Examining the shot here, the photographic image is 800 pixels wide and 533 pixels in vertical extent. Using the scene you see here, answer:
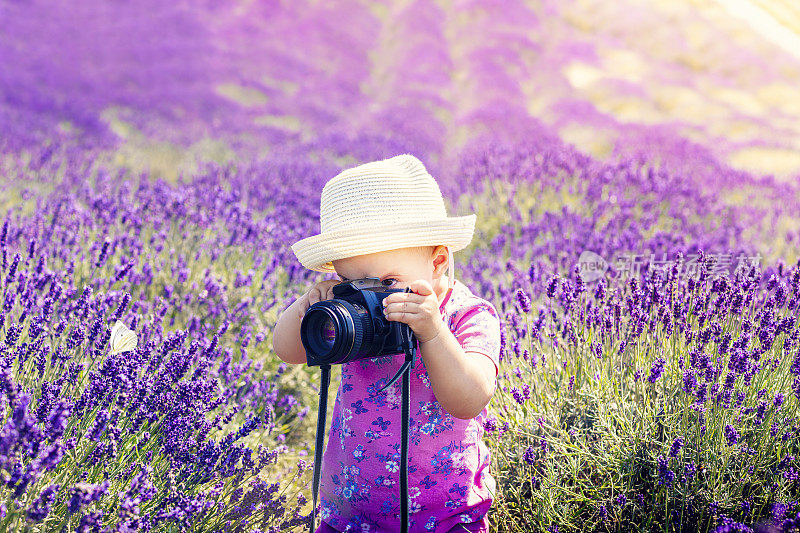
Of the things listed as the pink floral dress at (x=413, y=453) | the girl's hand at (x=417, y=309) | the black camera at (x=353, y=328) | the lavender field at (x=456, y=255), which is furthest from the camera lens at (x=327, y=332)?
the lavender field at (x=456, y=255)

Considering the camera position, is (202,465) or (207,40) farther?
(207,40)

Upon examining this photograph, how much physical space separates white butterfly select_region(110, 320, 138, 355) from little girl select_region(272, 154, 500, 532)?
40 cm

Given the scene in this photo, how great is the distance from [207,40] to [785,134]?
12150 mm

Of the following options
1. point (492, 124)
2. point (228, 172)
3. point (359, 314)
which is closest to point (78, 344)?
point (359, 314)

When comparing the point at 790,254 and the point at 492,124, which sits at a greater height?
the point at 492,124

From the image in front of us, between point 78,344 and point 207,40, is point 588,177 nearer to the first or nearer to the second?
point 78,344

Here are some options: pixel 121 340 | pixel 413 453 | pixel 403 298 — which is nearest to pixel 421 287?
pixel 403 298

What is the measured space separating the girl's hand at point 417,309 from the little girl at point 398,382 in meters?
0.10

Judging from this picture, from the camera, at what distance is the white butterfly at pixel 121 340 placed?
1.53m

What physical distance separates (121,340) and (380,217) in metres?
0.79

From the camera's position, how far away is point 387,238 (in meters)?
1.37

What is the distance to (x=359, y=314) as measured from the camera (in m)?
1.23

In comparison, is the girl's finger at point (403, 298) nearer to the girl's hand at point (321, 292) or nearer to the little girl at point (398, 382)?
the little girl at point (398, 382)

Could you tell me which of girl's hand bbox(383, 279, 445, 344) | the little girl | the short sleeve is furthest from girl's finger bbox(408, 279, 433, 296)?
the short sleeve
